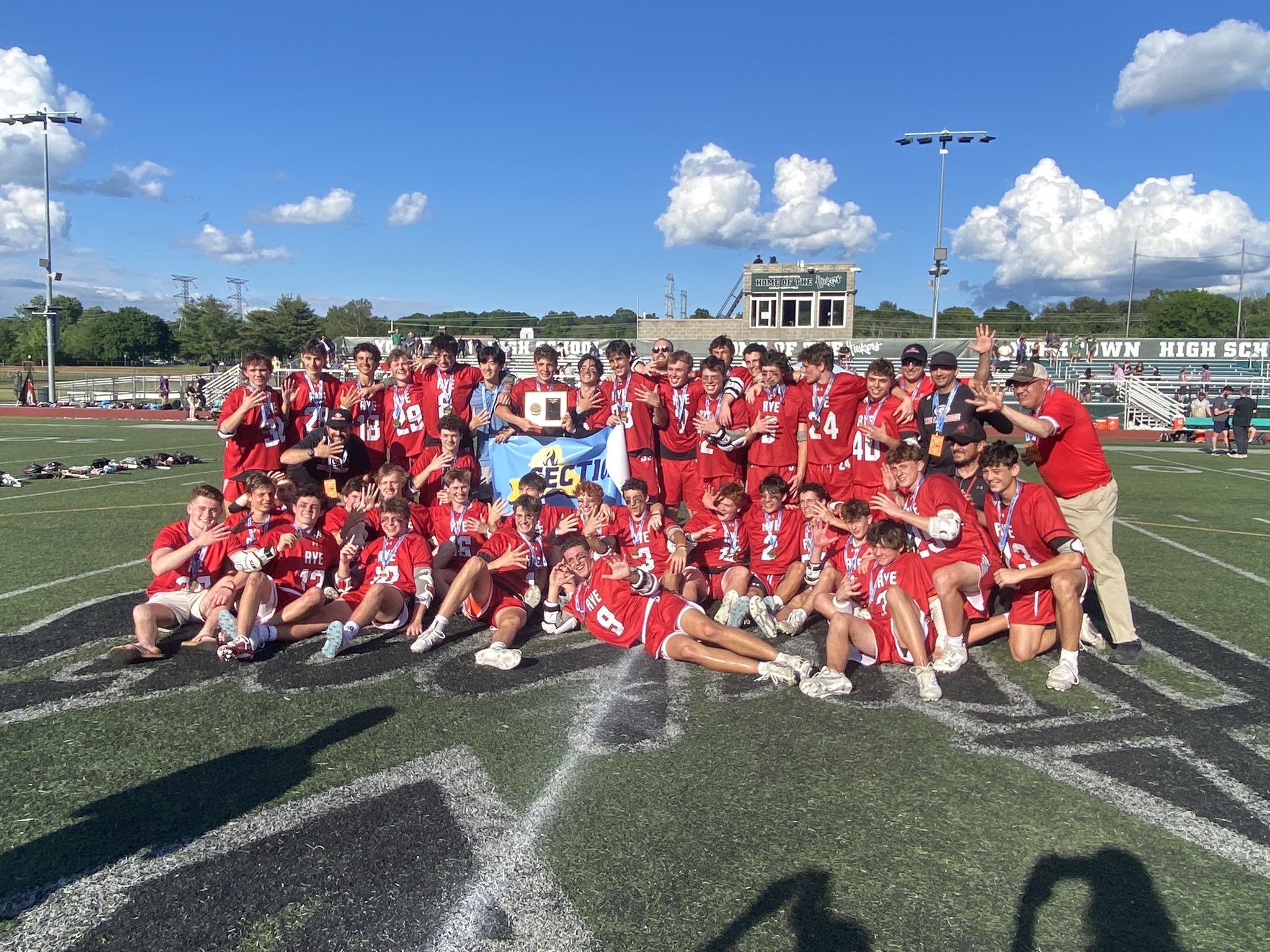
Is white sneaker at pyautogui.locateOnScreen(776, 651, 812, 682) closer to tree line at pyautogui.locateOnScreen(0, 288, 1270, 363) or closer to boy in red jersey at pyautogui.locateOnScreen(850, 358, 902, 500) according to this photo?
boy in red jersey at pyautogui.locateOnScreen(850, 358, 902, 500)

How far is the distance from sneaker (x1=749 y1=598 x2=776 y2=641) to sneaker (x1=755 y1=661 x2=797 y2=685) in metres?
0.91

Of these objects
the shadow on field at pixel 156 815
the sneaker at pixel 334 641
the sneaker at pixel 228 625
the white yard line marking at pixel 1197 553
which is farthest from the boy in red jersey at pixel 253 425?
the white yard line marking at pixel 1197 553

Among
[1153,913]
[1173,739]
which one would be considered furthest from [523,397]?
[1153,913]

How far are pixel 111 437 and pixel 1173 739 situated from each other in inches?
895

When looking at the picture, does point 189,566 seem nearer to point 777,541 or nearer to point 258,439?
point 258,439

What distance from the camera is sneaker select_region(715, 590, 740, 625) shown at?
560cm

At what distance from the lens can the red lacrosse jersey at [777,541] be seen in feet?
20.2

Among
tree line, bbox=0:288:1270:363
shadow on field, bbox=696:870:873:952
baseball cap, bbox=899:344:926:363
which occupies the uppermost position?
tree line, bbox=0:288:1270:363

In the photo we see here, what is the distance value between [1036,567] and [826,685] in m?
1.54

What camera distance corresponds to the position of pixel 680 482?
741 cm

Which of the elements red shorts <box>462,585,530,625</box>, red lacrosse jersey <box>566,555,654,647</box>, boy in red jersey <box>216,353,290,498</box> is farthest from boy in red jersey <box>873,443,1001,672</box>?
boy in red jersey <box>216,353,290,498</box>

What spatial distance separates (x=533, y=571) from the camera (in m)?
5.93

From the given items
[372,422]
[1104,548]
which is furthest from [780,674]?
[372,422]

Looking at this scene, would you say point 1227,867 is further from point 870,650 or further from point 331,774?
point 331,774
